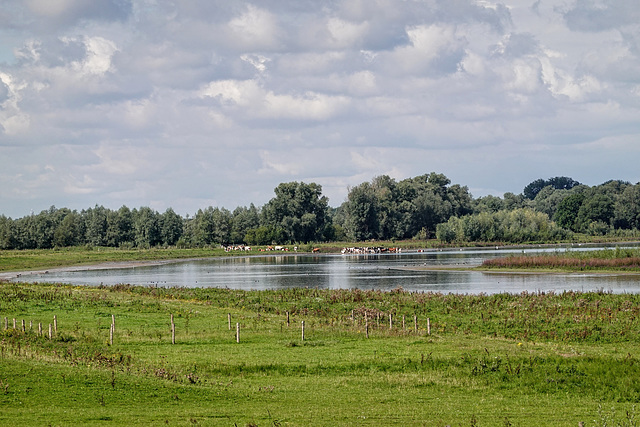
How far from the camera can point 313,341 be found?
41.1 metres

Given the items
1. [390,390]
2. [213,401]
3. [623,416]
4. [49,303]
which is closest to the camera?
[623,416]

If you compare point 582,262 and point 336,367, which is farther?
point 582,262

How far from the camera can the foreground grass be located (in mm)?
24016

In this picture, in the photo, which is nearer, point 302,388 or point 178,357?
A: point 302,388

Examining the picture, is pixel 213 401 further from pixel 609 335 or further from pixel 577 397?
pixel 609 335

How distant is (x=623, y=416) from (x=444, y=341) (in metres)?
17.1

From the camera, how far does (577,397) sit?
26938 mm

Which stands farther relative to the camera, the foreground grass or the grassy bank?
the grassy bank

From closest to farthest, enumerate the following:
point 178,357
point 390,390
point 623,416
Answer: point 623,416 → point 390,390 → point 178,357

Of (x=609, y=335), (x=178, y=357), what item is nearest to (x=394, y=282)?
(x=609, y=335)

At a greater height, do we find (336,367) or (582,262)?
(582,262)

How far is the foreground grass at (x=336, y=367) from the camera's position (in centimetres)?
2402

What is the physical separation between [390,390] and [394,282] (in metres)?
64.5

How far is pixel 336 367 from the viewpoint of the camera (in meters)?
32.8
